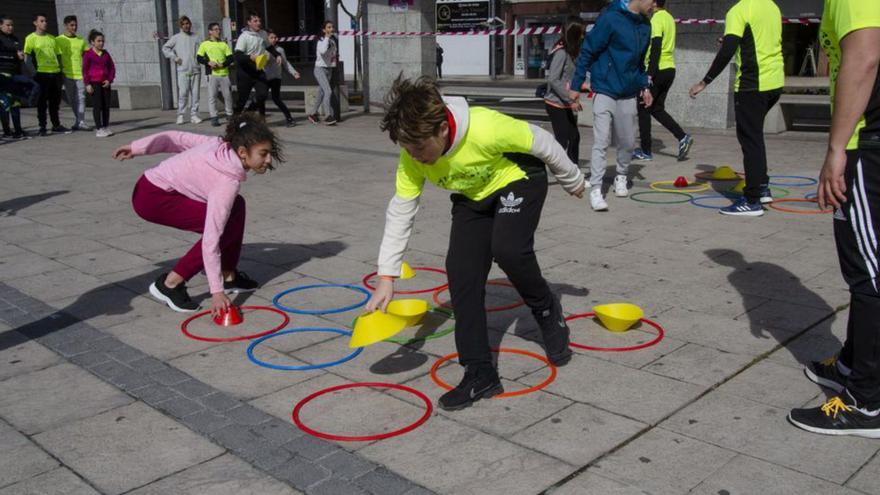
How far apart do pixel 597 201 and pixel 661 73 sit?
3873 millimetres

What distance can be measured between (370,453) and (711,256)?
13.1ft

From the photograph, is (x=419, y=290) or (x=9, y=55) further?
(x=9, y=55)

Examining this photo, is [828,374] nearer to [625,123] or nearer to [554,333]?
[554,333]

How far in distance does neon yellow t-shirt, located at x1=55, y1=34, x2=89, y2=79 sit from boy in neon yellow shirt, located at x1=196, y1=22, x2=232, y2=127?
2.06 m

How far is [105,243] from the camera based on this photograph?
7.33m

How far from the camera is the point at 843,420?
3637 millimetres

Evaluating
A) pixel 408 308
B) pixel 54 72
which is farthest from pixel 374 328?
pixel 54 72

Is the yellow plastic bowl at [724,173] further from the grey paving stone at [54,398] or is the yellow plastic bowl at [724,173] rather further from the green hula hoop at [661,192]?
the grey paving stone at [54,398]

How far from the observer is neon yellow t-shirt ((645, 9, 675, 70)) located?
1104cm

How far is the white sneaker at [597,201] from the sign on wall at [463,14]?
29839mm

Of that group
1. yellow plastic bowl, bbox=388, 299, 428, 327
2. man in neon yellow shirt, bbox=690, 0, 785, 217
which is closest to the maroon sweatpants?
yellow plastic bowl, bbox=388, 299, 428, 327

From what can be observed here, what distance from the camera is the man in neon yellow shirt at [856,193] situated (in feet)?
10.7

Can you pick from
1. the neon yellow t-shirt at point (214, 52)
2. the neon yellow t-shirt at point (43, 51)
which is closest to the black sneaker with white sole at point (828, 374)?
the neon yellow t-shirt at point (214, 52)

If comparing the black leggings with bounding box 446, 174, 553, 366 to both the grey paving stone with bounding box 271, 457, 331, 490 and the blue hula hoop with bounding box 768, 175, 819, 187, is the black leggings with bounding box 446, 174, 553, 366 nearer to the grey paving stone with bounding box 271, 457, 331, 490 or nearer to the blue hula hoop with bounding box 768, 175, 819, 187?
the grey paving stone with bounding box 271, 457, 331, 490
